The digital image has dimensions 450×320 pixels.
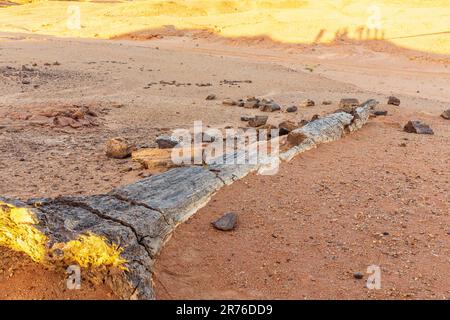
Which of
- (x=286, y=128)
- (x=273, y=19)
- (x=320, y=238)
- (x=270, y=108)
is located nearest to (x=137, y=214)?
(x=320, y=238)

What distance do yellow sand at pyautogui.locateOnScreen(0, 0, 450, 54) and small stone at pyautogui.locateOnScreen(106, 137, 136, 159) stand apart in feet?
53.1

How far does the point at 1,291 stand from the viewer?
8.75 feet

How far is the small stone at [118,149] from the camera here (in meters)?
6.04

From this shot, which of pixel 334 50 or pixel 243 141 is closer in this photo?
pixel 243 141

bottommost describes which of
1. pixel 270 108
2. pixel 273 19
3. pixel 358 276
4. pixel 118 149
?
pixel 358 276

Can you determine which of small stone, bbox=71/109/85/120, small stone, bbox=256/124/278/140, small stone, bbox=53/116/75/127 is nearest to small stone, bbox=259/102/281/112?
small stone, bbox=256/124/278/140

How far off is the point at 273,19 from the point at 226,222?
2354 cm

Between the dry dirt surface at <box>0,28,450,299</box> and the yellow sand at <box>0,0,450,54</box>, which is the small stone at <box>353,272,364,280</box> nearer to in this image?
the dry dirt surface at <box>0,28,450,299</box>

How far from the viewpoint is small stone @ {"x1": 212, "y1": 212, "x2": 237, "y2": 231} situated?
11.9ft

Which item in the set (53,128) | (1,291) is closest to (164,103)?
(53,128)

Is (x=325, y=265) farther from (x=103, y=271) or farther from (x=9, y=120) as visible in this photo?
(x=9, y=120)

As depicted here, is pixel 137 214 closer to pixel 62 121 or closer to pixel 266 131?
pixel 266 131

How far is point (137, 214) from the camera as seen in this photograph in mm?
3227

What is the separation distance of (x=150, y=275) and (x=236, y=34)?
21763 millimetres
